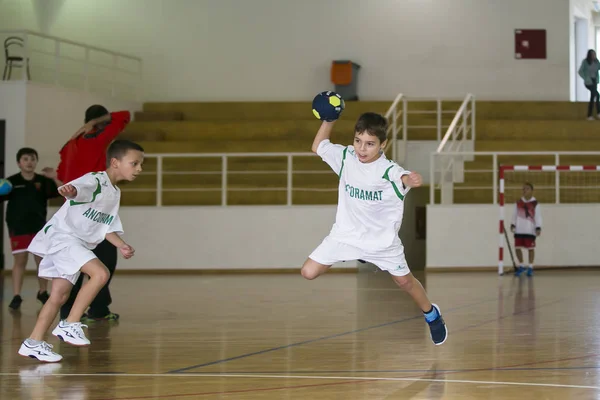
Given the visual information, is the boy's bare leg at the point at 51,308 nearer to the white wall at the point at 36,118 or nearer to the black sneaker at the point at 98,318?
the black sneaker at the point at 98,318

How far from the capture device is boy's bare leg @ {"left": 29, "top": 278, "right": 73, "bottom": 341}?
5.50m

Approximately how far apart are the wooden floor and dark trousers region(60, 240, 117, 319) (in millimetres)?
264

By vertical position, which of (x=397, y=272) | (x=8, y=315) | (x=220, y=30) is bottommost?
(x=8, y=315)

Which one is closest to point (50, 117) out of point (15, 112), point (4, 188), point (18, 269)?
point (15, 112)

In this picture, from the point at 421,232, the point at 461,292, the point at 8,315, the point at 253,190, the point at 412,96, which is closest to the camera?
the point at 8,315

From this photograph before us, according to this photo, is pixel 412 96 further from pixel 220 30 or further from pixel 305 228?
pixel 305 228

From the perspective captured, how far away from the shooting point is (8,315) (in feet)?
26.6

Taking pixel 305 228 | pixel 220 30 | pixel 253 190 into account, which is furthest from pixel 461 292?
pixel 220 30

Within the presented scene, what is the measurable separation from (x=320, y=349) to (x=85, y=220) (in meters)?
1.71

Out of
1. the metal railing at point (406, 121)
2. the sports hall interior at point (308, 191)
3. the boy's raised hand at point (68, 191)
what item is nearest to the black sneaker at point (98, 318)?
the sports hall interior at point (308, 191)

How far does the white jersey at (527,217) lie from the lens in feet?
43.9

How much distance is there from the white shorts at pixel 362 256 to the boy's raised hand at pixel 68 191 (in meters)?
1.54

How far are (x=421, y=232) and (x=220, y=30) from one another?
6.17 m

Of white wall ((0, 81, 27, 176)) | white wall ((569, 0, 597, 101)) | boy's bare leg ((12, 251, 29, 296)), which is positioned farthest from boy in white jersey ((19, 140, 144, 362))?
white wall ((569, 0, 597, 101))
